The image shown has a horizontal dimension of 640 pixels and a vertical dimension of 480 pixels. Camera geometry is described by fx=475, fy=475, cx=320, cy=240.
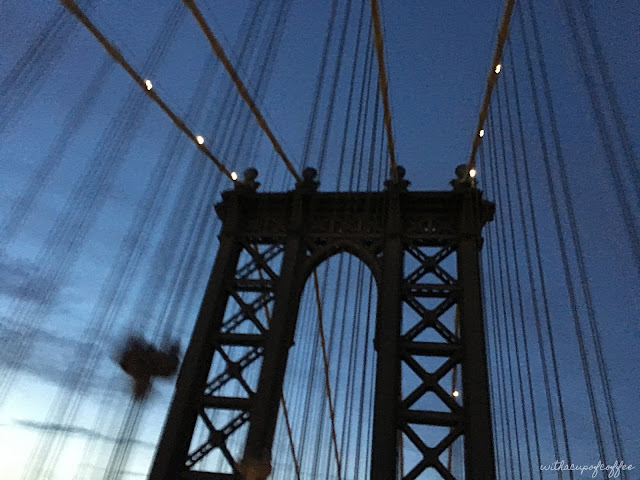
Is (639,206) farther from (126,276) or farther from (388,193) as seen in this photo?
(126,276)

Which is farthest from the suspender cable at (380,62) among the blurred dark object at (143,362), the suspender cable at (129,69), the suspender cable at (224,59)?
the blurred dark object at (143,362)

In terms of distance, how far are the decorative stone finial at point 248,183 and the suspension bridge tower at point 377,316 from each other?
0.03 meters

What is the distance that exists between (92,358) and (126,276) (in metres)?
2.13

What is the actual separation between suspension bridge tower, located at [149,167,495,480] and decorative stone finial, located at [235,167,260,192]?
1.1 inches

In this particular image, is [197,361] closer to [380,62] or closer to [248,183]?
[248,183]

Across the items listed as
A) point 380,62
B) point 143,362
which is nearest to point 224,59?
point 380,62

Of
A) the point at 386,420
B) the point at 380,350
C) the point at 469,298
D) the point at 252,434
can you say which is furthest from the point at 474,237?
the point at 252,434

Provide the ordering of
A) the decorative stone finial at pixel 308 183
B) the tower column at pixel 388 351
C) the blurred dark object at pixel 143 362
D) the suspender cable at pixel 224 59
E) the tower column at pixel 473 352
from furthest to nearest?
the decorative stone finial at pixel 308 183
the blurred dark object at pixel 143 362
the suspender cable at pixel 224 59
the tower column at pixel 388 351
the tower column at pixel 473 352

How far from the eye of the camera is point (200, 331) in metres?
11.2

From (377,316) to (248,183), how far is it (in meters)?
5.19

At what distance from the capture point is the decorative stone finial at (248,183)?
12.9 metres

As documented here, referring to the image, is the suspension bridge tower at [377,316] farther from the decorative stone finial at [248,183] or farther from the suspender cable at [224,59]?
the suspender cable at [224,59]

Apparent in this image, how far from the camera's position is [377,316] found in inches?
419

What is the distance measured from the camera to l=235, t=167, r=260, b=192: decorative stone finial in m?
12.9
